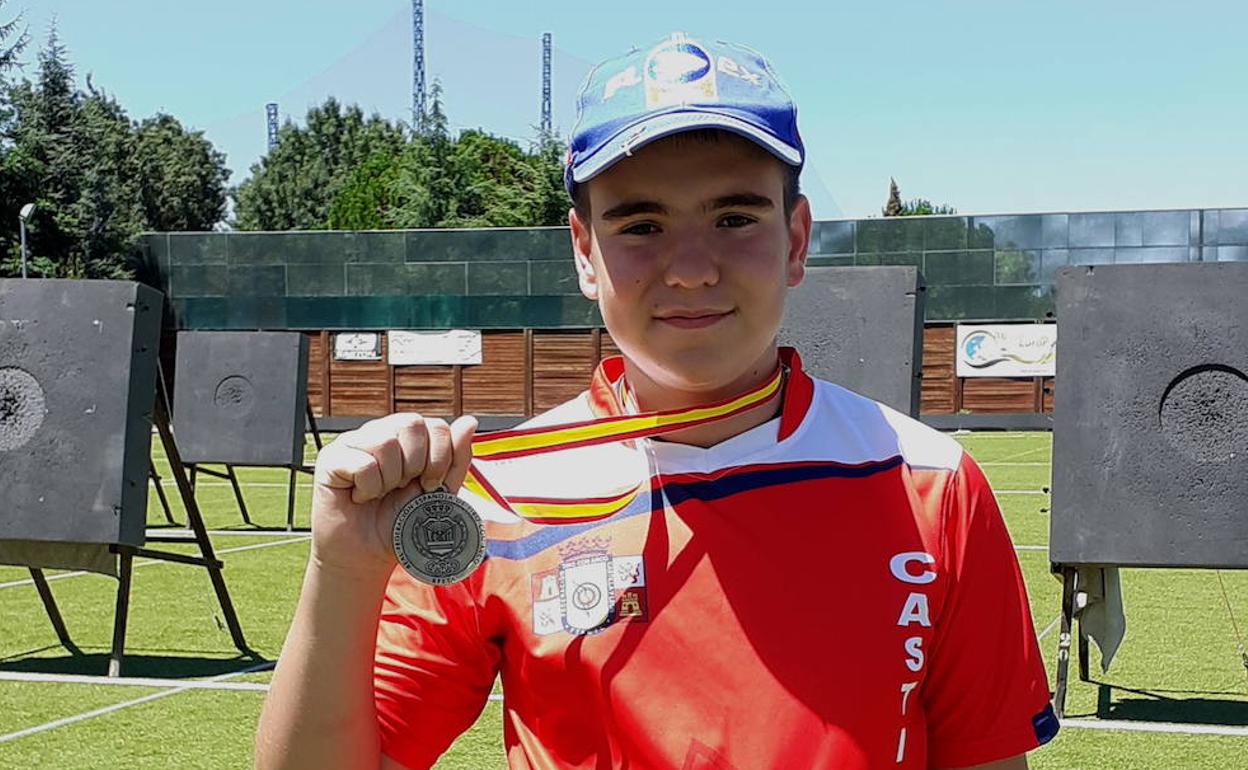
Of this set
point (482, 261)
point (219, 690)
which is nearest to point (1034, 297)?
point (482, 261)

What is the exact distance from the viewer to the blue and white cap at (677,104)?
5.05 feet

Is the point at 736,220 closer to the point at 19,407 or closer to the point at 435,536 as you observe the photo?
the point at 435,536

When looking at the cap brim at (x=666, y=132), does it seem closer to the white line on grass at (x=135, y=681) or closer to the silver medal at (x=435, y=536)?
the silver medal at (x=435, y=536)

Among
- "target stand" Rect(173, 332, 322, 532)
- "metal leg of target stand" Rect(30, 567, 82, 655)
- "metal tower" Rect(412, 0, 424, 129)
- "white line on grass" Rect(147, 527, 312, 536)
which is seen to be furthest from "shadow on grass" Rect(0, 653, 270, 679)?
"metal tower" Rect(412, 0, 424, 129)

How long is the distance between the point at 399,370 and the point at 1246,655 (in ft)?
75.9

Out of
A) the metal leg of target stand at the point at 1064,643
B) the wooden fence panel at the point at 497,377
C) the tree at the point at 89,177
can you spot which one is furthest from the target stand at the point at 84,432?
the tree at the point at 89,177

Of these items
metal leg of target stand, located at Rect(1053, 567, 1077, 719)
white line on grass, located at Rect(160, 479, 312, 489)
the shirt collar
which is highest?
the shirt collar

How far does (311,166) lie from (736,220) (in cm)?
7250

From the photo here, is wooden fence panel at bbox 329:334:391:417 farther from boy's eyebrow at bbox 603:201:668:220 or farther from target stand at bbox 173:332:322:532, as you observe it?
boy's eyebrow at bbox 603:201:668:220

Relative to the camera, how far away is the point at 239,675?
6.58m

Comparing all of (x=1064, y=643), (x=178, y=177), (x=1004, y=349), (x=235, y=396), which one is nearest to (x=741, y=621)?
(x=1064, y=643)

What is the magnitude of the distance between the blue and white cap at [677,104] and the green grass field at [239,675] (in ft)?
12.2

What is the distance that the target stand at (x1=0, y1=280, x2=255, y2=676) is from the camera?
21.9 feet

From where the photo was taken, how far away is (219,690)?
623cm
